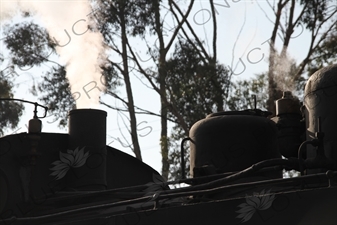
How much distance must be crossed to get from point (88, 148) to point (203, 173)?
6.23 feet

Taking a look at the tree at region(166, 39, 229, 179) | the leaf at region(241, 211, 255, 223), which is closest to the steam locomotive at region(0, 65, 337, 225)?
the leaf at region(241, 211, 255, 223)

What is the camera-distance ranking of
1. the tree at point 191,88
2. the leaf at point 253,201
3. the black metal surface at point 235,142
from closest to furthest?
the leaf at point 253,201, the black metal surface at point 235,142, the tree at point 191,88

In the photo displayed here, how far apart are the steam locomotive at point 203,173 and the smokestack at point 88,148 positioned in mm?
12

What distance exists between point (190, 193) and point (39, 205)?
218 centimetres

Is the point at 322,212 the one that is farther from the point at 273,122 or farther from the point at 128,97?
the point at 128,97

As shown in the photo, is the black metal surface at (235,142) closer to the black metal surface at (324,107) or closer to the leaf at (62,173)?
the black metal surface at (324,107)

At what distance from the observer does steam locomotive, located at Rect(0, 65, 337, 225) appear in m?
5.18

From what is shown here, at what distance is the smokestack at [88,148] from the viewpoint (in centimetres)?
763

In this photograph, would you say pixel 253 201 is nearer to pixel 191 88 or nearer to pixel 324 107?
pixel 324 107

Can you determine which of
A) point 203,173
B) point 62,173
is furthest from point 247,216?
point 62,173

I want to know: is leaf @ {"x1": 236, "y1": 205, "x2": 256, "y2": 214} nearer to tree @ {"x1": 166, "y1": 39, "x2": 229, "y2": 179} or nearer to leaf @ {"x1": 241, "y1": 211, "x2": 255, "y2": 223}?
leaf @ {"x1": 241, "y1": 211, "x2": 255, "y2": 223}

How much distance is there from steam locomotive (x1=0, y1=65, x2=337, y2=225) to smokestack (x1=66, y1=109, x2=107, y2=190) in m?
0.01

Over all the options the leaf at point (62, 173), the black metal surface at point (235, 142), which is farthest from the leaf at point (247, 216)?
the leaf at point (62, 173)

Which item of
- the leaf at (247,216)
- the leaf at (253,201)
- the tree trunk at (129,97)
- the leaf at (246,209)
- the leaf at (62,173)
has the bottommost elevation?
the leaf at (247,216)
